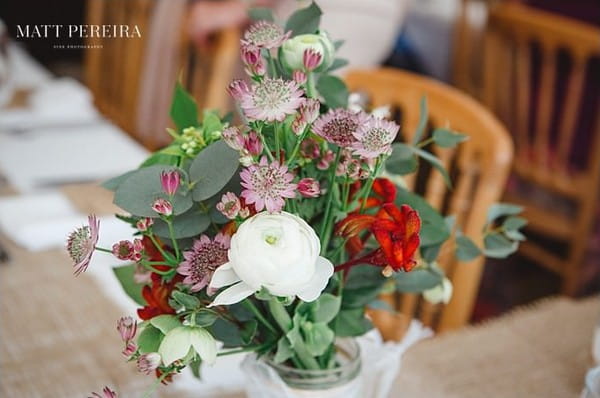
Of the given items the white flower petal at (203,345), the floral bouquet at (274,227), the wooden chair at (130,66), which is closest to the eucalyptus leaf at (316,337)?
the floral bouquet at (274,227)

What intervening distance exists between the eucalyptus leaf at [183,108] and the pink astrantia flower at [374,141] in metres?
0.22

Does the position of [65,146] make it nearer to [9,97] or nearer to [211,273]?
[9,97]

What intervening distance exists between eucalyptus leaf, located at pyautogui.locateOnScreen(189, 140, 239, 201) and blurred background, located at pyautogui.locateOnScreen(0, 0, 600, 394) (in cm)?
80

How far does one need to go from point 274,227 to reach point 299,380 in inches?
7.8

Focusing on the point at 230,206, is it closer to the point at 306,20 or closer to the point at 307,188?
the point at 307,188

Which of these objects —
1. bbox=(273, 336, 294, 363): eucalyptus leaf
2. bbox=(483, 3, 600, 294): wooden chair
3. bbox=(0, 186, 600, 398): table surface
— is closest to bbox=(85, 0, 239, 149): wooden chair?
bbox=(0, 186, 600, 398): table surface

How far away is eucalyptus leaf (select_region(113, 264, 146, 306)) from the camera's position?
673 mm

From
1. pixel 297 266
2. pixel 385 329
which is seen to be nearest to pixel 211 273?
pixel 297 266

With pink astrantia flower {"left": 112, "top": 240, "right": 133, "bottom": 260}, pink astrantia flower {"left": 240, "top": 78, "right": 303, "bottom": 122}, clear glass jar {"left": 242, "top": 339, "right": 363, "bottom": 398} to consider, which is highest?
pink astrantia flower {"left": 240, "top": 78, "right": 303, "bottom": 122}

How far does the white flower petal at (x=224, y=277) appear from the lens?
0.49 metres

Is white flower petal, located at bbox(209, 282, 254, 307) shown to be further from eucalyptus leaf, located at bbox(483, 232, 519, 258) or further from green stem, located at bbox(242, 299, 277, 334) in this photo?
eucalyptus leaf, located at bbox(483, 232, 519, 258)

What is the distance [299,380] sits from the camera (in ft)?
2.06

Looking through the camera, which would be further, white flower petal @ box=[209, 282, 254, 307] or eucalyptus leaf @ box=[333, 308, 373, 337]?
eucalyptus leaf @ box=[333, 308, 373, 337]

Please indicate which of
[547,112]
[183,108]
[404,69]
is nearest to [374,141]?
[183,108]
